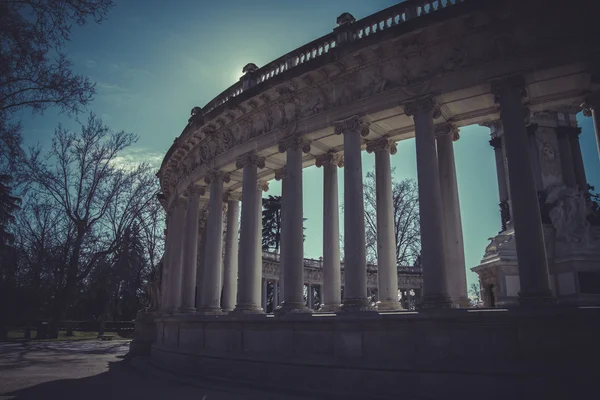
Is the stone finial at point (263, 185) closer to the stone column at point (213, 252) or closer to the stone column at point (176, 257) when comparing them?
the stone column at point (213, 252)

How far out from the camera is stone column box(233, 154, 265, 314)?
22.3 metres

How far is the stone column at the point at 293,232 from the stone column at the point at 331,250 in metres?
2.01

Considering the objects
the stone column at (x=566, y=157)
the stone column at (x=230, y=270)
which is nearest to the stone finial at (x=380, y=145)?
the stone column at (x=566, y=157)

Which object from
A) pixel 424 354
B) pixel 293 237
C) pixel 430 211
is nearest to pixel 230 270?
pixel 293 237

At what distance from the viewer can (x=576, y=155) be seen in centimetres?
2267

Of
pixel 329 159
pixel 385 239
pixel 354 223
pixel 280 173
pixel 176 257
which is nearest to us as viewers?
pixel 354 223

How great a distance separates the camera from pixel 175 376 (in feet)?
70.6

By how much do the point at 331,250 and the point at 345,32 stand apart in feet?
36.7

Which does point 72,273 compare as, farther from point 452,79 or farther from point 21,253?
point 452,79

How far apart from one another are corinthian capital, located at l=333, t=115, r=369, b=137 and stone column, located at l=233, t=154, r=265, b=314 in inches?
234

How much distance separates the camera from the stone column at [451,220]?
18.9m

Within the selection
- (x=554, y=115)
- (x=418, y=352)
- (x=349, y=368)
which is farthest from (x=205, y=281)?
(x=554, y=115)

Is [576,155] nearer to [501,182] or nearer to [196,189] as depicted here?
[501,182]

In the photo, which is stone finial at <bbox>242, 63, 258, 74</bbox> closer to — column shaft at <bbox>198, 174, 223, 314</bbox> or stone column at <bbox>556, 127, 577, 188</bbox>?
column shaft at <bbox>198, 174, 223, 314</bbox>
